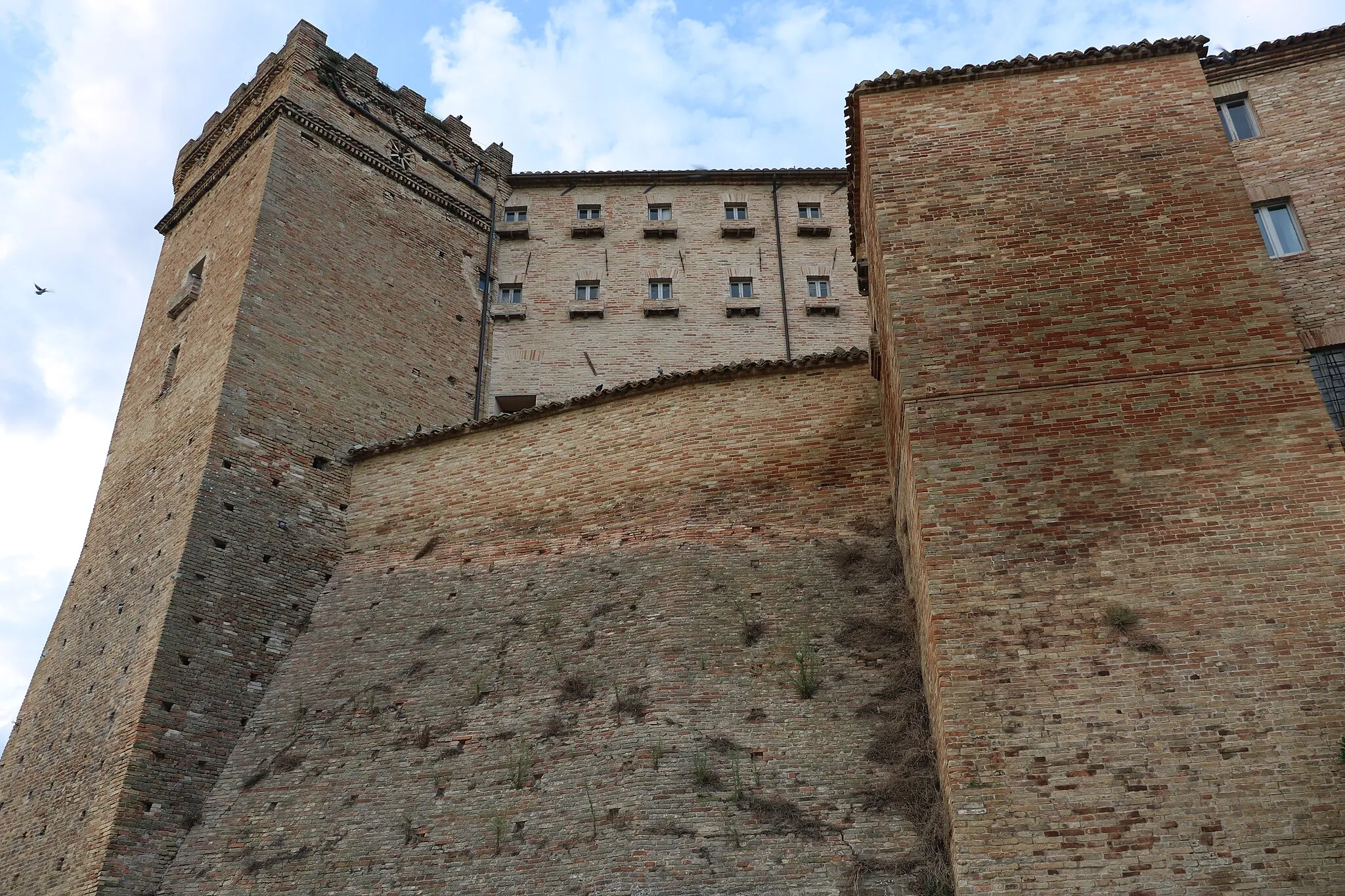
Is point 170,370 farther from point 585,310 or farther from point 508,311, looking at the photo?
point 585,310

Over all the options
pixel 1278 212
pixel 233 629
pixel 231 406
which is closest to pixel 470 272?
pixel 231 406

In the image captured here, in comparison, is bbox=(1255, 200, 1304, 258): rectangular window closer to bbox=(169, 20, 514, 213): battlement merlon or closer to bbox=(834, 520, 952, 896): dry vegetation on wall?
bbox=(834, 520, 952, 896): dry vegetation on wall

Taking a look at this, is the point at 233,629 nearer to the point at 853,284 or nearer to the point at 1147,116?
the point at 1147,116

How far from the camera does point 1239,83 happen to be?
1274 cm

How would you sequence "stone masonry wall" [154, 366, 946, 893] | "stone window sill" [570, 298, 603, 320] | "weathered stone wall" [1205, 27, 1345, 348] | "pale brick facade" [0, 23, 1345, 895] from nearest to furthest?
"pale brick facade" [0, 23, 1345, 895] < "stone masonry wall" [154, 366, 946, 893] < "weathered stone wall" [1205, 27, 1345, 348] < "stone window sill" [570, 298, 603, 320]

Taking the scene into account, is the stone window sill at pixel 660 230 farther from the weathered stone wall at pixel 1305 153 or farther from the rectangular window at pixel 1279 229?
the rectangular window at pixel 1279 229

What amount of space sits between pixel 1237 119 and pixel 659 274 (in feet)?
41.0

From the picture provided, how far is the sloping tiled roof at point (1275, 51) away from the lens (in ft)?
41.1

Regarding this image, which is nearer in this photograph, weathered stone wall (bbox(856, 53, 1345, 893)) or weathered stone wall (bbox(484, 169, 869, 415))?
weathered stone wall (bbox(856, 53, 1345, 893))

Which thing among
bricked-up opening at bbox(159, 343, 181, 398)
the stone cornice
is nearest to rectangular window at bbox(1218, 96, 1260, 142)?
the stone cornice

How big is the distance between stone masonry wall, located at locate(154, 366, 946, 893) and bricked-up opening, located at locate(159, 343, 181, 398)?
395 cm

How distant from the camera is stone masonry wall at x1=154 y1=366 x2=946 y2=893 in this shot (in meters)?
9.73

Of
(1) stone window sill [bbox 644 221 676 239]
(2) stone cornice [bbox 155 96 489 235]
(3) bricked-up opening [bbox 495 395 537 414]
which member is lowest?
(3) bricked-up opening [bbox 495 395 537 414]

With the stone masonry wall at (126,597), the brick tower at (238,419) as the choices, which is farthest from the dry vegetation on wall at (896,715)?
the stone masonry wall at (126,597)
